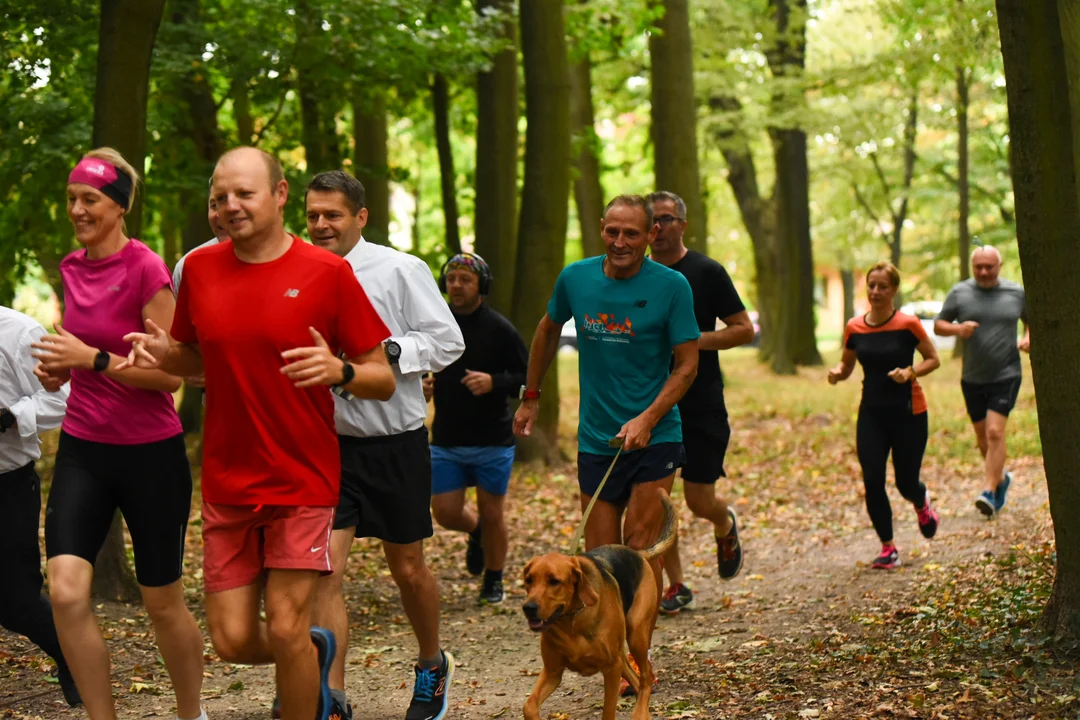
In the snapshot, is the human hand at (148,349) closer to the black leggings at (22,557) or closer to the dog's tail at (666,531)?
the black leggings at (22,557)

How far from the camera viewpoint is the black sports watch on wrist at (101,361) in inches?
194

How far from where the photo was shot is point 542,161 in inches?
584

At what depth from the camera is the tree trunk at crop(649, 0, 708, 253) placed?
1750 centimetres

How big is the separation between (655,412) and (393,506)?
1428 millimetres

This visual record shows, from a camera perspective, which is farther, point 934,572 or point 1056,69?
point 934,572

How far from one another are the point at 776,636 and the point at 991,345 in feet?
17.2

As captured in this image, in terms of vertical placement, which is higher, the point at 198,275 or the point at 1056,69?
the point at 1056,69

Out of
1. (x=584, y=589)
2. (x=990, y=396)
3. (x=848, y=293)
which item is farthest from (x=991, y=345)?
(x=848, y=293)

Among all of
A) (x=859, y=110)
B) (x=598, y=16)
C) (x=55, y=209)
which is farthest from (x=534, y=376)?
(x=859, y=110)

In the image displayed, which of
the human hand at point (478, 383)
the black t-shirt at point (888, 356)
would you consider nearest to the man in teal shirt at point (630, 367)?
the human hand at point (478, 383)

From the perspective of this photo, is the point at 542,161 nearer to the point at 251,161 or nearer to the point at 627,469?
the point at 627,469

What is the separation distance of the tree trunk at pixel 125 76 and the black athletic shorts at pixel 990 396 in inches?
307

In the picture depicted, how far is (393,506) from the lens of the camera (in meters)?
6.01

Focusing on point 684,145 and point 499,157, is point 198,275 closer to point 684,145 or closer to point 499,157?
point 499,157
